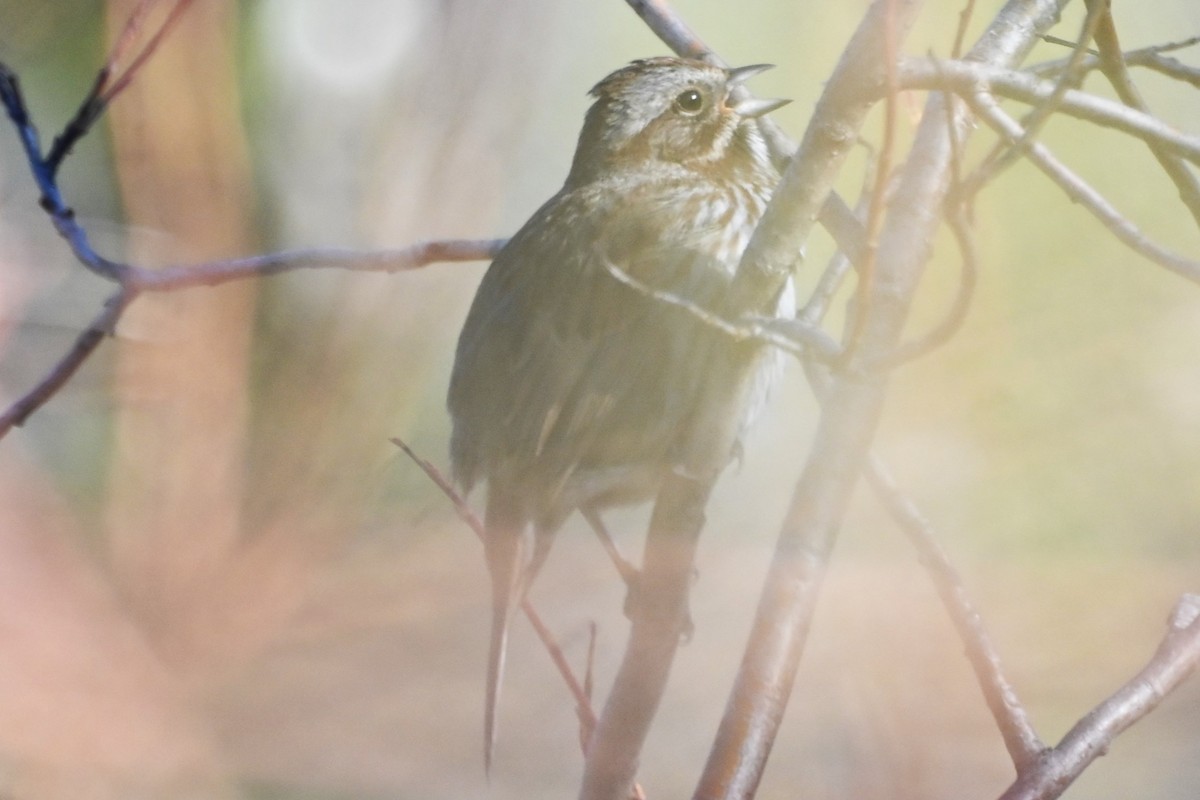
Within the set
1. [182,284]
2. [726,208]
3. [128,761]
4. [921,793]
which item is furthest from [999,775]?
[182,284]

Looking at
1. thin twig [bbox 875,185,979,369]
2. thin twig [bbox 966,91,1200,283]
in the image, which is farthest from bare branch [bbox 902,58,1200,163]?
thin twig [bbox 875,185,979,369]

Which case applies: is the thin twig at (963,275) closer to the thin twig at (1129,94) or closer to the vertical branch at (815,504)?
the vertical branch at (815,504)

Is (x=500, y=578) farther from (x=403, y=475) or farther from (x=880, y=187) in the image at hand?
(x=880, y=187)

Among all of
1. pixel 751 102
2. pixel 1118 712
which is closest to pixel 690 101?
pixel 751 102

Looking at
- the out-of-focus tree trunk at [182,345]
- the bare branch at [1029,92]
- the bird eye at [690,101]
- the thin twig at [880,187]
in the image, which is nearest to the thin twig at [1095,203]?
the bare branch at [1029,92]

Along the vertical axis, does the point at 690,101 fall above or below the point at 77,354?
above

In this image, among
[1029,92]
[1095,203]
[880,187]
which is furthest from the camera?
[1095,203]

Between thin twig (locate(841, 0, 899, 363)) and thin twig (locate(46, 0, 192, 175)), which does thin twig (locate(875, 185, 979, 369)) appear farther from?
thin twig (locate(46, 0, 192, 175))
